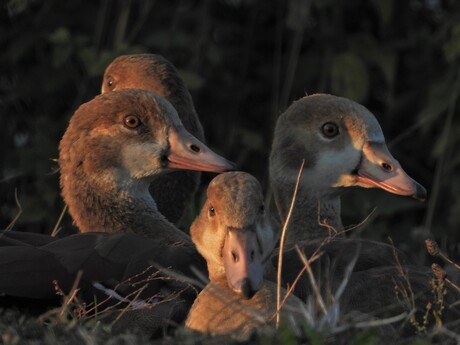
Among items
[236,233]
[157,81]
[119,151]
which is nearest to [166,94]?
[157,81]

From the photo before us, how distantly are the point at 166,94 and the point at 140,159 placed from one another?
3.55 feet

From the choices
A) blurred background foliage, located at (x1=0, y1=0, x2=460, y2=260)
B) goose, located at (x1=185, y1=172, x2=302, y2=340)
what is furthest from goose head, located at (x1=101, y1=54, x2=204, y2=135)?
goose, located at (x1=185, y1=172, x2=302, y2=340)

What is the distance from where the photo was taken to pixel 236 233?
518 centimetres

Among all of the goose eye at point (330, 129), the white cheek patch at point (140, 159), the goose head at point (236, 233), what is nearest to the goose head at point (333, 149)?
the goose eye at point (330, 129)

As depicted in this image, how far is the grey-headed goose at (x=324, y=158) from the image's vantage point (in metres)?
6.96

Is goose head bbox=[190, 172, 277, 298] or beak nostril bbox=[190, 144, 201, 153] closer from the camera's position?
goose head bbox=[190, 172, 277, 298]

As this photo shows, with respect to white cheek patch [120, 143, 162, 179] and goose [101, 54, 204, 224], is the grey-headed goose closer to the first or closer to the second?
goose [101, 54, 204, 224]

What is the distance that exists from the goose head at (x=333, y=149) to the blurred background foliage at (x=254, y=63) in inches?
81.4

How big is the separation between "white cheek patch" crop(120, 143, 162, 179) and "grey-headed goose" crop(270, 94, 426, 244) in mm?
742

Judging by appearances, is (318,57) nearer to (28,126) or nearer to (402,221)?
(402,221)

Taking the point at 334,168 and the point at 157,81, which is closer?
the point at 334,168

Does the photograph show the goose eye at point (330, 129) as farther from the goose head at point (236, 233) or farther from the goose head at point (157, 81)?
the goose head at point (236, 233)

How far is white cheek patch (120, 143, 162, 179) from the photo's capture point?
6824mm

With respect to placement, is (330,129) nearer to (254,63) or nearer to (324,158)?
(324,158)
